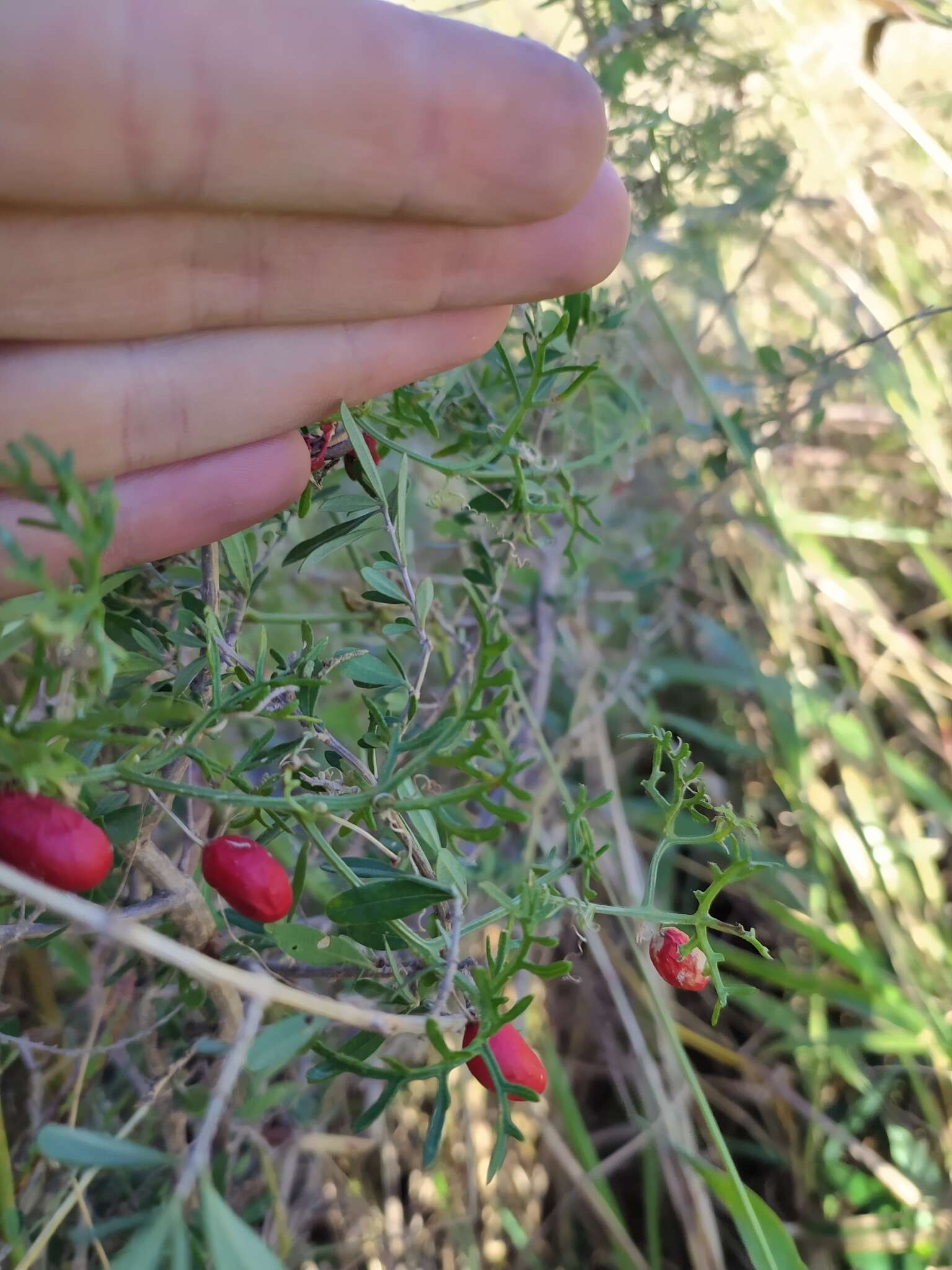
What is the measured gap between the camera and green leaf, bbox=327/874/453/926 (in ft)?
1.26

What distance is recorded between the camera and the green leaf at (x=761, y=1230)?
53cm

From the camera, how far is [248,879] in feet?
1.22

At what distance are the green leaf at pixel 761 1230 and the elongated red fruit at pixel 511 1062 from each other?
8.0 inches

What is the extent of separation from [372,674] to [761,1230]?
15.8 inches

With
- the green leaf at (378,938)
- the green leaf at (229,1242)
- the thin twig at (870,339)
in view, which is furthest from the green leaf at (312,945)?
the thin twig at (870,339)

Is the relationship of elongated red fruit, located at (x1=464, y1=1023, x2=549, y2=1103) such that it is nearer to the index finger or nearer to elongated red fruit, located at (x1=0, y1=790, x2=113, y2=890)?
elongated red fruit, located at (x1=0, y1=790, x2=113, y2=890)

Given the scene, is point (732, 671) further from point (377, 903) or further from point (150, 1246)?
point (150, 1246)

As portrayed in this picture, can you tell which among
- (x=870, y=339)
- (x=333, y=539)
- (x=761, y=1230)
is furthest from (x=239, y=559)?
(x=870, y=339)

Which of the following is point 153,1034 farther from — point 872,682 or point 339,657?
point 872,682

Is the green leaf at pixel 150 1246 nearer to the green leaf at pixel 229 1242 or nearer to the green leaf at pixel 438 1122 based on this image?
the green leaf at pixel 229 1242

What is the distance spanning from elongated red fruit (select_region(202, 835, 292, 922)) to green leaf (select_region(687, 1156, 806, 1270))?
1.15 ft

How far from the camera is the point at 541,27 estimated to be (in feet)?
5.10

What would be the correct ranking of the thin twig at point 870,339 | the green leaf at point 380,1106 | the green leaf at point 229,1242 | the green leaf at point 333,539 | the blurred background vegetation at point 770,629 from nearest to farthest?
the green leaf at point 229,1242
the green leaf at point 380,1106
the green leaf at point 333,539
the thin twig at point 870,339
the blurred background vegetation at point 770,629

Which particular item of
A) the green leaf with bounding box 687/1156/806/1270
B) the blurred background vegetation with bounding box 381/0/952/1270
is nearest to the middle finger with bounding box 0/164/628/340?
the blurred background vegetation with bounding box 381/0/952/1270
